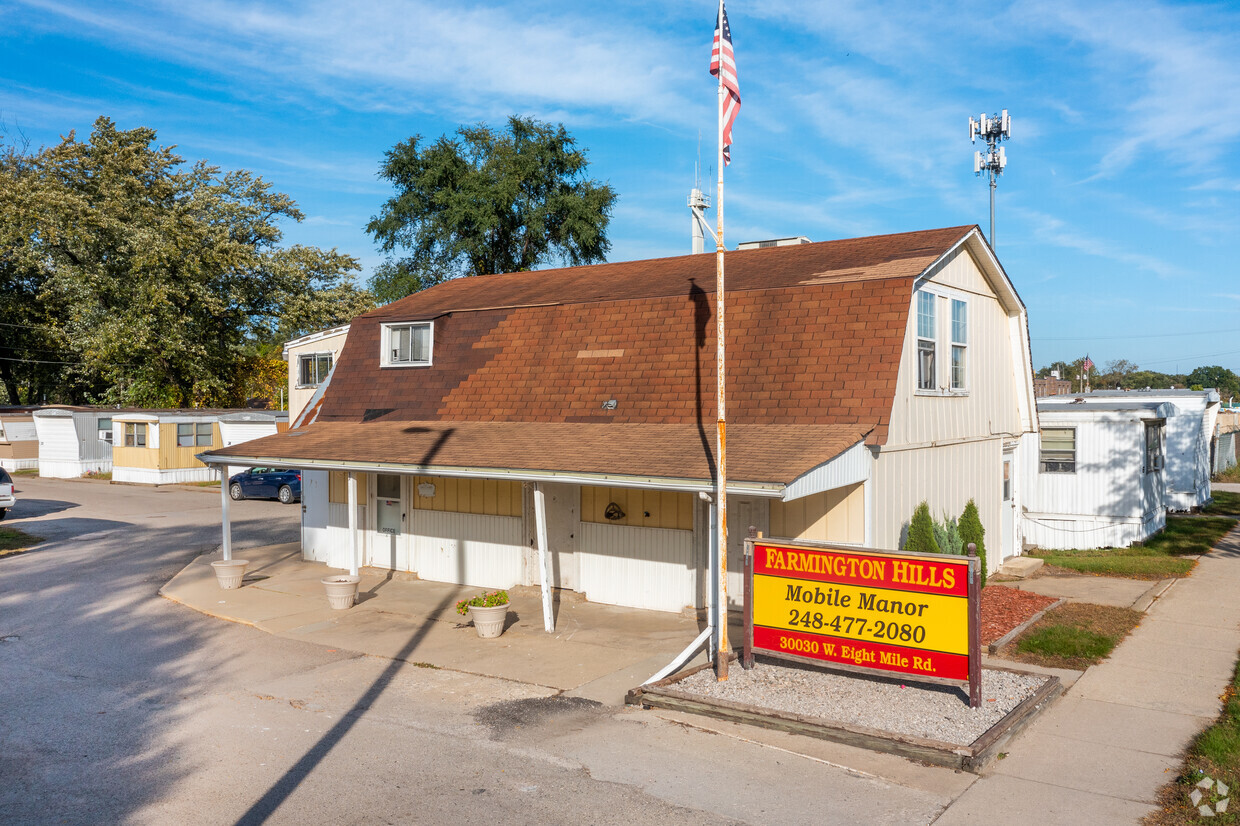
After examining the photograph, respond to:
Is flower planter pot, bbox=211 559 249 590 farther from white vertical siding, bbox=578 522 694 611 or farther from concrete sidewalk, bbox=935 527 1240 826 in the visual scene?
concrete sidewalk, bbox=935 527 1240 826

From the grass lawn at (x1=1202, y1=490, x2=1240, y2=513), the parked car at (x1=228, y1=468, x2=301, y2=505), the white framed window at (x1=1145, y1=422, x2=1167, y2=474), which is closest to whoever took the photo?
the white framed window at (x1=1145, y1=422, x2=1167, y2=474)

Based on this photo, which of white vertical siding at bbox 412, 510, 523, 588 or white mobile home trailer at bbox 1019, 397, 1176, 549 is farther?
white mobile home trailer at bbox 1019, 397, 1176, 549

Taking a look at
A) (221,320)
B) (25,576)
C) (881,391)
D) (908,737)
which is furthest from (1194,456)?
(221,320)

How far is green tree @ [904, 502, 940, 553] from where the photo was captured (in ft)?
44.7

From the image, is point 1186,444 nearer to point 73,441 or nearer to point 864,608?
point 864,608

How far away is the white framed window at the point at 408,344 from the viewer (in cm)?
1825

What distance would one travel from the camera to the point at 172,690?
34.8ft

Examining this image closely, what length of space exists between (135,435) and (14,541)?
17.6 metres

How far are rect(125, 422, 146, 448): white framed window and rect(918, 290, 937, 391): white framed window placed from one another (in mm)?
34347

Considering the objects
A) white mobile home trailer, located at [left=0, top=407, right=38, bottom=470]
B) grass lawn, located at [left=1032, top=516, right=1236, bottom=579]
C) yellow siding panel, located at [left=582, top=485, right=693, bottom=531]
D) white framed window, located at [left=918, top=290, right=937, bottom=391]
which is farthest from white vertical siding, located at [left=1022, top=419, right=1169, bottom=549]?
white mobile home trailer, located at [left=0, top=407, right=38, bottom=470]

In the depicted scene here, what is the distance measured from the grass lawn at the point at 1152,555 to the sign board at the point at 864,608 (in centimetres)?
1003

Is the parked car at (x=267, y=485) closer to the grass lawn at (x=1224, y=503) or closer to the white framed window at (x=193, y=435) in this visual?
the white framed window at (x=193, y=435)

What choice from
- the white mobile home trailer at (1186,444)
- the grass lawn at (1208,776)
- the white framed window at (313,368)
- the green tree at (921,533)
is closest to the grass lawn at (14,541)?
the white framed window at (313,368)

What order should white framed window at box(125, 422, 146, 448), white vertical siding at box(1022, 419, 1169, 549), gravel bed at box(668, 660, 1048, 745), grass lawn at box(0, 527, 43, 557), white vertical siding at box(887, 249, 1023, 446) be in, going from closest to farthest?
gravel bed at box(668, 660, 1048, 745), white vertical siding at box(887, 249, 1023, 446), white vertical siding at box(1022, 419, 1169, 549), grass lawn at box(0, 527, 43, 557), white framed window at box(125, 422, 146, 448)
